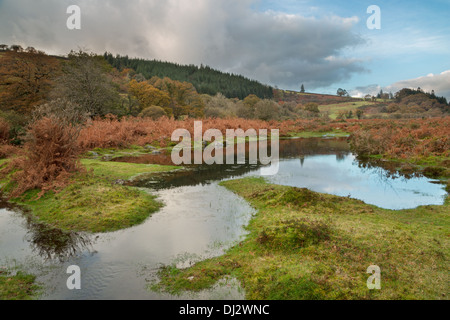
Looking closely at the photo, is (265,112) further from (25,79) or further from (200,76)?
(200,76)

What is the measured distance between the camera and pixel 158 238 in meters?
7.27

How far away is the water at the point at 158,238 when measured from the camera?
5.16 metres

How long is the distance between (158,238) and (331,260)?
4.37 meters

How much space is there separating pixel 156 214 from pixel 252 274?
4919 mm

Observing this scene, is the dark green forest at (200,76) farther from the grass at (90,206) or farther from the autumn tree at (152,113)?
the grass at (90,206)

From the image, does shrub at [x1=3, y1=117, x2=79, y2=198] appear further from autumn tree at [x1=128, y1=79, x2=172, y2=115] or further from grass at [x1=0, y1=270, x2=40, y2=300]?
autumn tree at [x1=128, y1=79, x2=172, y2=115]

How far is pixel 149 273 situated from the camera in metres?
5.52

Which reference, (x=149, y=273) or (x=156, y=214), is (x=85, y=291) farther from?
(x=156, y=214)

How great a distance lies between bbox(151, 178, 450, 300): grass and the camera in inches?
180

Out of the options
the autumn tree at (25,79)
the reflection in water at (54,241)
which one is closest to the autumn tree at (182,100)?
the autumn tree at (25,79)

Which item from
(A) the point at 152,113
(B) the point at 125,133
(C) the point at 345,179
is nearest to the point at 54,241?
(C) the point at 345,179

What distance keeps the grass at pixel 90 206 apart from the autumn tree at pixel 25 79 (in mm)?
19384

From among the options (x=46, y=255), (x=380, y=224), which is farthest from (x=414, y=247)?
(x=46, y=255)

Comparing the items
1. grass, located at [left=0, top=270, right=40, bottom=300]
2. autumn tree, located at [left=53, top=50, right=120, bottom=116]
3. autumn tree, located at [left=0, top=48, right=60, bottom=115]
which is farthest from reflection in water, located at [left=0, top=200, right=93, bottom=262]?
autumn tree, located at [left=53, top=50, right=120, bottom=116]
